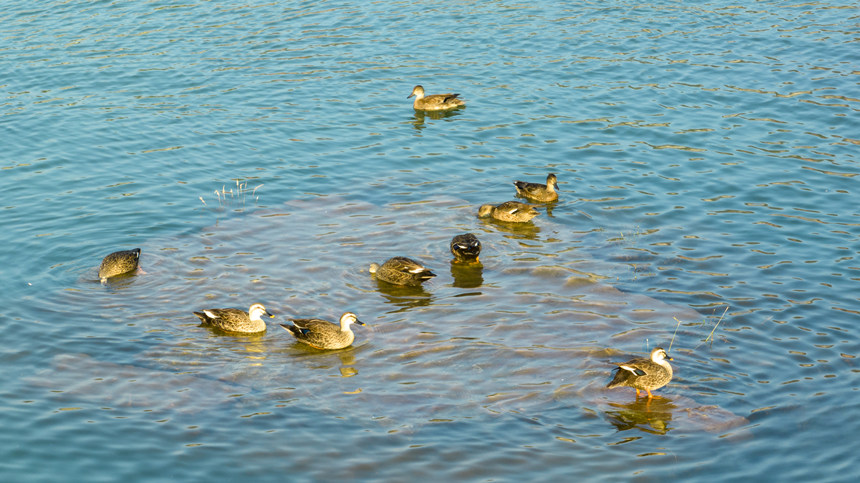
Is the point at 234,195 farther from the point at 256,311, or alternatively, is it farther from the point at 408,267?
the point at 256,311

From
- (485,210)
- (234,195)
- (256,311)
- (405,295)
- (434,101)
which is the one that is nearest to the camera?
(256,311)

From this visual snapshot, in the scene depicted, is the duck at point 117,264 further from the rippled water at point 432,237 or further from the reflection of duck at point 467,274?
the reflection of duck at point 467,274

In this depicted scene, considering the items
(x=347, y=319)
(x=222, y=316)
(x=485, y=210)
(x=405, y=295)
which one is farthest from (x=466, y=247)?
(x=222, y=316)

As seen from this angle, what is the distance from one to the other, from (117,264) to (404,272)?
4970mm

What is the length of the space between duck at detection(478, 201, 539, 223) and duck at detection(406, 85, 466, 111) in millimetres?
6087

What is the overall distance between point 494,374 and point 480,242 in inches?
178

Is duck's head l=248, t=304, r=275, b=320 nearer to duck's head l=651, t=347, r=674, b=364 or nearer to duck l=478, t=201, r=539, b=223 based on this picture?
duck l=478, t=201, r=539, b=223

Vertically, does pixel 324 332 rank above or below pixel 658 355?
above

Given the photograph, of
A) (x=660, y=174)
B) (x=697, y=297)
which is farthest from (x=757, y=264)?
(x=660, y=174)

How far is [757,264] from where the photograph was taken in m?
15.9

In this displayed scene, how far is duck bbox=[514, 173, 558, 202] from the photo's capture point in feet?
60.0

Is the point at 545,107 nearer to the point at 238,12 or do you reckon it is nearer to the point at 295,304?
the point at 295,304

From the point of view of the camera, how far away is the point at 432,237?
17.4m

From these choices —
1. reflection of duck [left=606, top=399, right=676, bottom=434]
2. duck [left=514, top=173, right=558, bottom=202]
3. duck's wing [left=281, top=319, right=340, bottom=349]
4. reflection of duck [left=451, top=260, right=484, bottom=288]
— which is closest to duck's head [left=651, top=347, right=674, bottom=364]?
reflection of duck [left=606, top=399, right=676, bottom=434]
